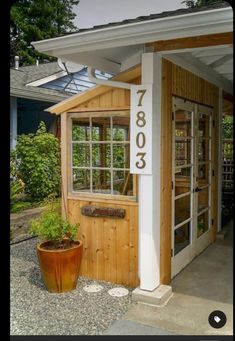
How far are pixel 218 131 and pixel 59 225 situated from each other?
271 centimetres

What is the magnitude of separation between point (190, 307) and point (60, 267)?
3.75 feet

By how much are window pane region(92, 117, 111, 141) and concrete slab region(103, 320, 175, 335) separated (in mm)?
1672

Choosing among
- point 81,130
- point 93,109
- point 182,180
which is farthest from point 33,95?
point 182,180

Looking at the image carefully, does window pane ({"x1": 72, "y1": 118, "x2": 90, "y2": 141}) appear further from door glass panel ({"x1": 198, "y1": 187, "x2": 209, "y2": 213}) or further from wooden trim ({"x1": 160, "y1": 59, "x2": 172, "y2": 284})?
door glass panel ({"x1": 198, "y1": 187, "x2": 209, "y2": 213})

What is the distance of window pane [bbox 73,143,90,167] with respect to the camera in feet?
11.7

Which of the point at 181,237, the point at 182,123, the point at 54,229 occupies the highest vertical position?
the point at 182,123

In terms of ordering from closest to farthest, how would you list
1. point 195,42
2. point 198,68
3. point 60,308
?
point 195,42, point 60,308, point 198,68

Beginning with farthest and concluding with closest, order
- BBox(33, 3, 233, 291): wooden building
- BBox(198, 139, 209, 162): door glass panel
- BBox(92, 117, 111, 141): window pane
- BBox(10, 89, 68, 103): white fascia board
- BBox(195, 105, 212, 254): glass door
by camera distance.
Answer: BBox(10, 89, 68, 103): white fascia board < BBox(198, 139, 209, 162): door glass panel < BBox(195, 105, 212, 254): glass door < BBox(92, 117, 111, 141): window pane < BBox(33, 3, 233, 291): wooden building

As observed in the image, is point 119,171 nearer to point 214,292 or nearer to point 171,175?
point 171,175

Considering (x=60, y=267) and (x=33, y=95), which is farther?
(x=33, y=95)

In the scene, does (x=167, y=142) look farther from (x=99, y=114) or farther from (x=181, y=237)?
(x=181, y=237)

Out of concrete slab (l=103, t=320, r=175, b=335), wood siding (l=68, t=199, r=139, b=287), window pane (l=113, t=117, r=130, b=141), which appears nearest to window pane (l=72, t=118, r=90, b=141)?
window pane (l=113, t=117, r=130, b=141)

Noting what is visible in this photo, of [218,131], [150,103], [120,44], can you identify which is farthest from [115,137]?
[218,131]

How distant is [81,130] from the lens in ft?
11.8
